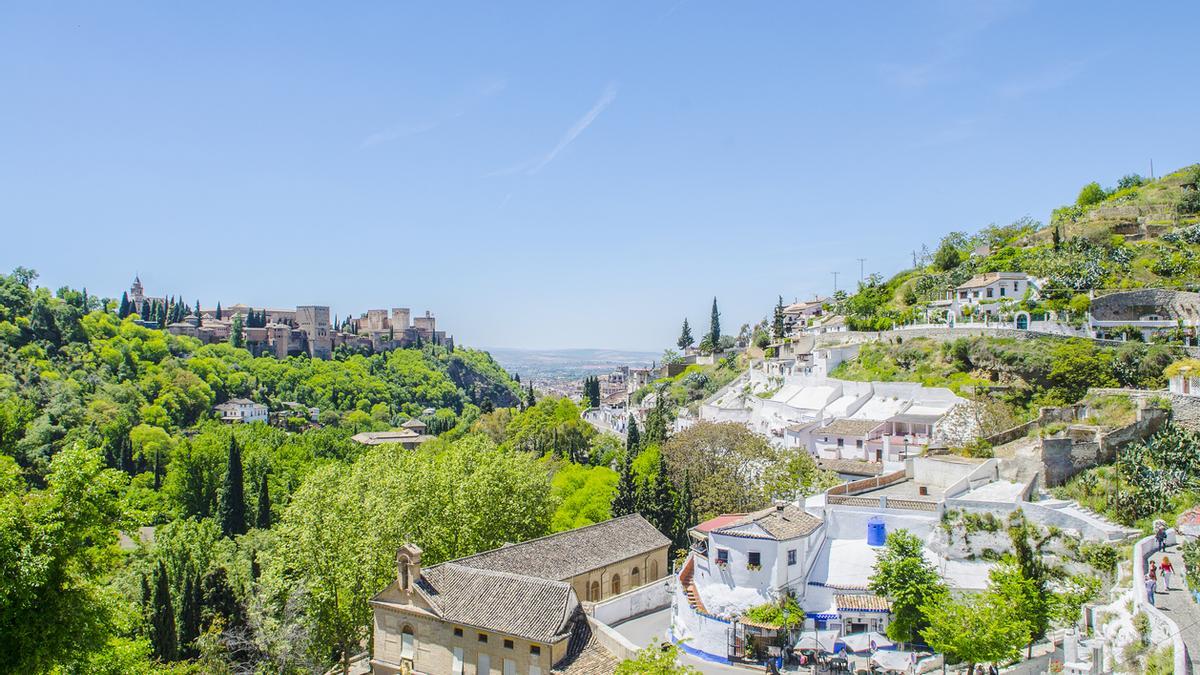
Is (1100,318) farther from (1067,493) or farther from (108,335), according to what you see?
(108,335)

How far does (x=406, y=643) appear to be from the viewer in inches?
1094

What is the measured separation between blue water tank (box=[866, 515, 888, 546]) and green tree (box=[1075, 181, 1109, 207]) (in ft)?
240

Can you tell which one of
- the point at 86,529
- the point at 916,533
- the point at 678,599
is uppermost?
the point at 86,529

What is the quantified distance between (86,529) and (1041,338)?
48270 millimetres

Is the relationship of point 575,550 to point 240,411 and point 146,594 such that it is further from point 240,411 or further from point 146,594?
point 240,411

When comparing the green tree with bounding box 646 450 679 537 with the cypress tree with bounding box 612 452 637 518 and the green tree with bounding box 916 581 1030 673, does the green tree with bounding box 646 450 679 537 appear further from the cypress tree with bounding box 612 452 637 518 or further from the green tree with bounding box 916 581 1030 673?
the green tree with bounding box 916 581 1030 673

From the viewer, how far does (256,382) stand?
4525 inches

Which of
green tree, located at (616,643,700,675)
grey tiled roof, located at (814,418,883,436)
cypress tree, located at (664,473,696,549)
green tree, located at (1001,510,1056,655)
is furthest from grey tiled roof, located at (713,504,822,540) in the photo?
grey tiled roof, located at (814,418,883,436)

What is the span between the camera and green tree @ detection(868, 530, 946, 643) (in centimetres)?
2394

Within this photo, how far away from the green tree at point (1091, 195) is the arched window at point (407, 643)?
8521 centimetres

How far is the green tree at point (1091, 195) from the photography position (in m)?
85.4

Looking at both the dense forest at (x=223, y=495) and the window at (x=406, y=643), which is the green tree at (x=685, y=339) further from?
the window at (x=406, y=643)

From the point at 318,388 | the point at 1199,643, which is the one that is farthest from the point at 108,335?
the point at 1199,643

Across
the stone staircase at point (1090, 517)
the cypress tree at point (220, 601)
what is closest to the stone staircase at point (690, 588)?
the stone staircase at point (1090, 517)
